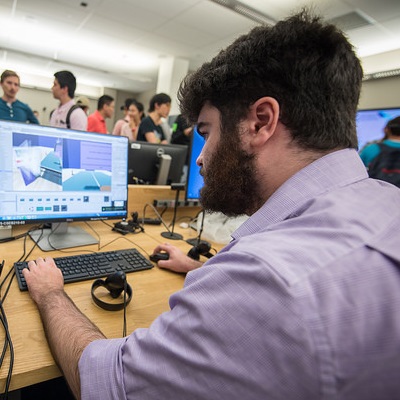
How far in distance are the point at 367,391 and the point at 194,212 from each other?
138 cm

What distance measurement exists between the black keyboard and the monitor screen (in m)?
0.44

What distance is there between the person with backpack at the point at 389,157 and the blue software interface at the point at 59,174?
2.44 meters

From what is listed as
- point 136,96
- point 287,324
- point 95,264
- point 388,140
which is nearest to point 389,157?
point 388,140

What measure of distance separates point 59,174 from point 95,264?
35 cm

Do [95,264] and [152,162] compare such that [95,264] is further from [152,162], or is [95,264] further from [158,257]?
[152,162]

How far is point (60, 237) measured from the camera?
42.7 inches

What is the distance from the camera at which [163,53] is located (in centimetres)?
558

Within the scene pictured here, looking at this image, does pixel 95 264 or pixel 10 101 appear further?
pixel 10 101

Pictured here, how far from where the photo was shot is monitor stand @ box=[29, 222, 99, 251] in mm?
1012

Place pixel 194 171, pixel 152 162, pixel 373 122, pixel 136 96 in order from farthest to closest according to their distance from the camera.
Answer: pixel 136 96, pixel 373 122, pixel 152 162, pixel 194 171

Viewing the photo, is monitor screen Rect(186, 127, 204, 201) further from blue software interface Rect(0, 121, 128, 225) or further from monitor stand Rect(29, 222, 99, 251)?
monitor stand Rect(29, 222, 99, 251)

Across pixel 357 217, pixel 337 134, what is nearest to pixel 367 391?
pixel 357 217

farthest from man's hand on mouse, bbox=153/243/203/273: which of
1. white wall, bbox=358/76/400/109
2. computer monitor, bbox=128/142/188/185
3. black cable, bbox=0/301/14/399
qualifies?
white wall, bbox=358/76/400/109

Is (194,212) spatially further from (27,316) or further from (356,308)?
(356,308)
